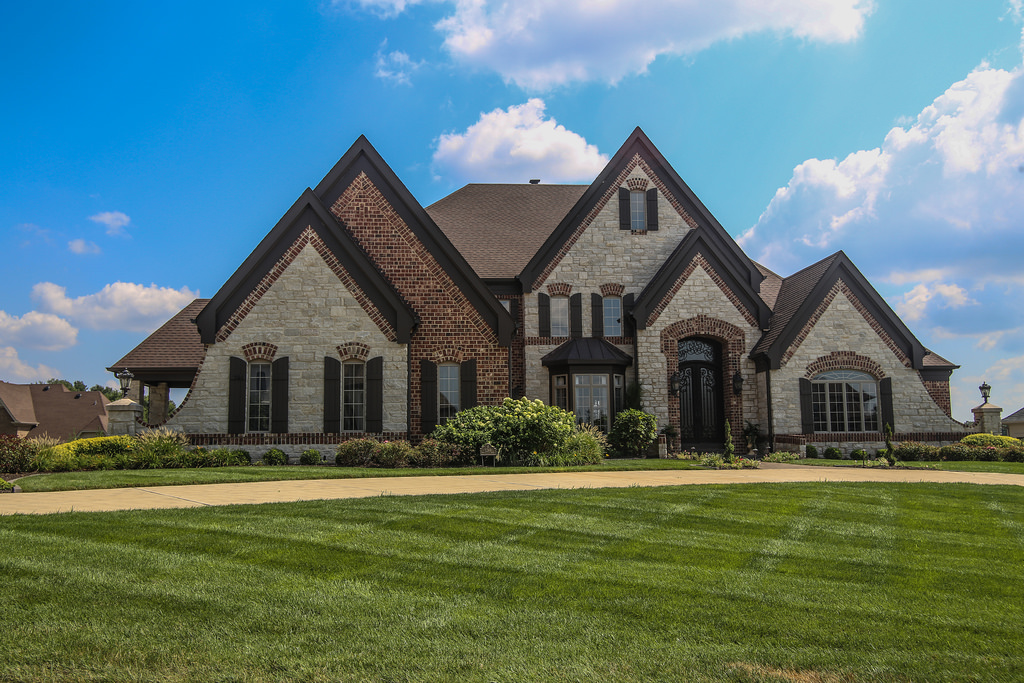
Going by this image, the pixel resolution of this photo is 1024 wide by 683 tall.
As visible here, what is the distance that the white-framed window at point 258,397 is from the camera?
19.8 metres

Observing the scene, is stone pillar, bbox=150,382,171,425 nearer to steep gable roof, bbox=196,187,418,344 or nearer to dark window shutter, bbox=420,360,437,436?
steep gable roof, bbox=196,187,418,344

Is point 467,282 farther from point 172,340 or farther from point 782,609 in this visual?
point 782,609

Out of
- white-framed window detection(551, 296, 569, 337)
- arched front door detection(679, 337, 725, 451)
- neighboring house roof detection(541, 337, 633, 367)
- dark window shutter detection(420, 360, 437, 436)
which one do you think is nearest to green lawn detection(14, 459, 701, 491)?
dark window shutter detection(420, 360, 437, 436)

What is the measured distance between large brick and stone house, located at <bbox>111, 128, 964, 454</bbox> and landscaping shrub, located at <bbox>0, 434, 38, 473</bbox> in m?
4.25

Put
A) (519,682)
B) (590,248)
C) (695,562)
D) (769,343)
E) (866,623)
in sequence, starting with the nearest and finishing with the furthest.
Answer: (519,682) < (866,623) < (695,562) < (769,343) < (590,248)

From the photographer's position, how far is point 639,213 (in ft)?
83.1

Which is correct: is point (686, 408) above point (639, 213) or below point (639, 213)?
below

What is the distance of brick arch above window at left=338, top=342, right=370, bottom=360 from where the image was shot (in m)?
19.9

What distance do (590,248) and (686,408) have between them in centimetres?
654

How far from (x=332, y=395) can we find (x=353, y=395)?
641 mm

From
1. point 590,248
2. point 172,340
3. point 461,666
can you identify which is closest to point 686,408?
point 590,248

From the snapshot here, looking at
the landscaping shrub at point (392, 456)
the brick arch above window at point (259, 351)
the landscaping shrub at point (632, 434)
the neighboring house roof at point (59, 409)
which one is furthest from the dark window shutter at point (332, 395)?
the neighboring house roof at point (59, 409)

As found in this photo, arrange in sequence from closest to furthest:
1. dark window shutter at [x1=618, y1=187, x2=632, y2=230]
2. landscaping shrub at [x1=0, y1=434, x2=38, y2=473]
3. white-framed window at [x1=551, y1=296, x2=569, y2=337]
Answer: landscaping shrub at [x1=0, y1=434, x2=38, y2=473] < white-framed window at [x1=551, y1=296, x2=569, y2=337] < dark window shutter at [x1=618, y1=187, x2=632, y2=230]

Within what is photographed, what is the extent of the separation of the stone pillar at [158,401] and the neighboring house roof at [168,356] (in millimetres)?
636
